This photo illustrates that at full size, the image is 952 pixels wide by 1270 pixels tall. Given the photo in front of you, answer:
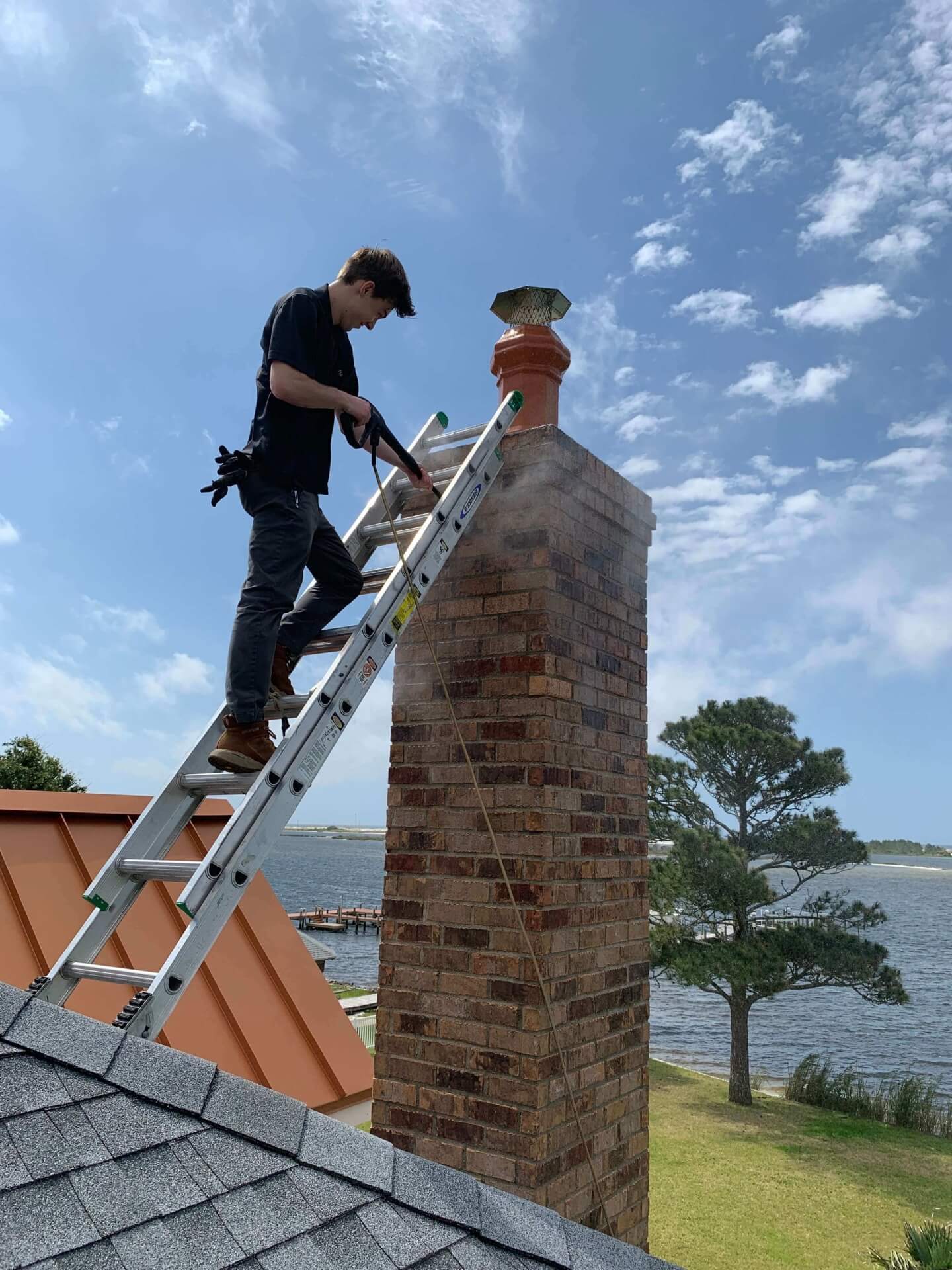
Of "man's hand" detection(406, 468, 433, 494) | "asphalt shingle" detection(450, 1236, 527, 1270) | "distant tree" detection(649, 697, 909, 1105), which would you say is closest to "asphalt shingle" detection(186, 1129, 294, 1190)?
"asphalt shingle" detection(450, 1236, 527, 1270)

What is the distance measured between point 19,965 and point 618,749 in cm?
281

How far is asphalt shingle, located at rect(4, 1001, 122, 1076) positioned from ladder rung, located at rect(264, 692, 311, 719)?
100 cm

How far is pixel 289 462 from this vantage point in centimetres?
282

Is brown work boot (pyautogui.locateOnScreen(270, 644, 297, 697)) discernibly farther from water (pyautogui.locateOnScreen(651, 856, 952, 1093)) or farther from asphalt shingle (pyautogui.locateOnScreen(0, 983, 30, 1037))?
water (pyautogui.locateOnScreen(651, 856, 952, 1093))

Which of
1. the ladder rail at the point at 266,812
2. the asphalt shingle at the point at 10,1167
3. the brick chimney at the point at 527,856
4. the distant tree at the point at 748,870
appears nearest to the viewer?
the asphalt shingle at the point at 10,1167

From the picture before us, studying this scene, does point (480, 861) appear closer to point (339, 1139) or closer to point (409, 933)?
point (409, 933)

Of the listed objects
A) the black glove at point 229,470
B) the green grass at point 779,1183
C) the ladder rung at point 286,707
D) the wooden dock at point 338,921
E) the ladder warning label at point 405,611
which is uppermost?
the black glove at point 229,470

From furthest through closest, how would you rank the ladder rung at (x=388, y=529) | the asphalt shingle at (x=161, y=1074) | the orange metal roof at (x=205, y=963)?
the orange metal roof at (x=205, y=963) → the ladder rung at (x=388, y=529) → the asphalt shingle at (x=161, y=1074)

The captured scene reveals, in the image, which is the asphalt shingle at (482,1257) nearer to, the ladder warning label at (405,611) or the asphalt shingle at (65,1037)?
the asphalt shingle at (65,1037)

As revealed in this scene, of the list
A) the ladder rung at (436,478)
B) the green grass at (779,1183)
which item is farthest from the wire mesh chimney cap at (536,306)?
the green grass at (779,1183)

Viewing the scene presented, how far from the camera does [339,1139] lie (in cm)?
185

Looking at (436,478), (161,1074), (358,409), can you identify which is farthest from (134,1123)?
(436,478)

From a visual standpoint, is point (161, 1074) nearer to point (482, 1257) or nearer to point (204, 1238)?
point (204, 1238)

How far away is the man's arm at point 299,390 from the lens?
8.79ft
